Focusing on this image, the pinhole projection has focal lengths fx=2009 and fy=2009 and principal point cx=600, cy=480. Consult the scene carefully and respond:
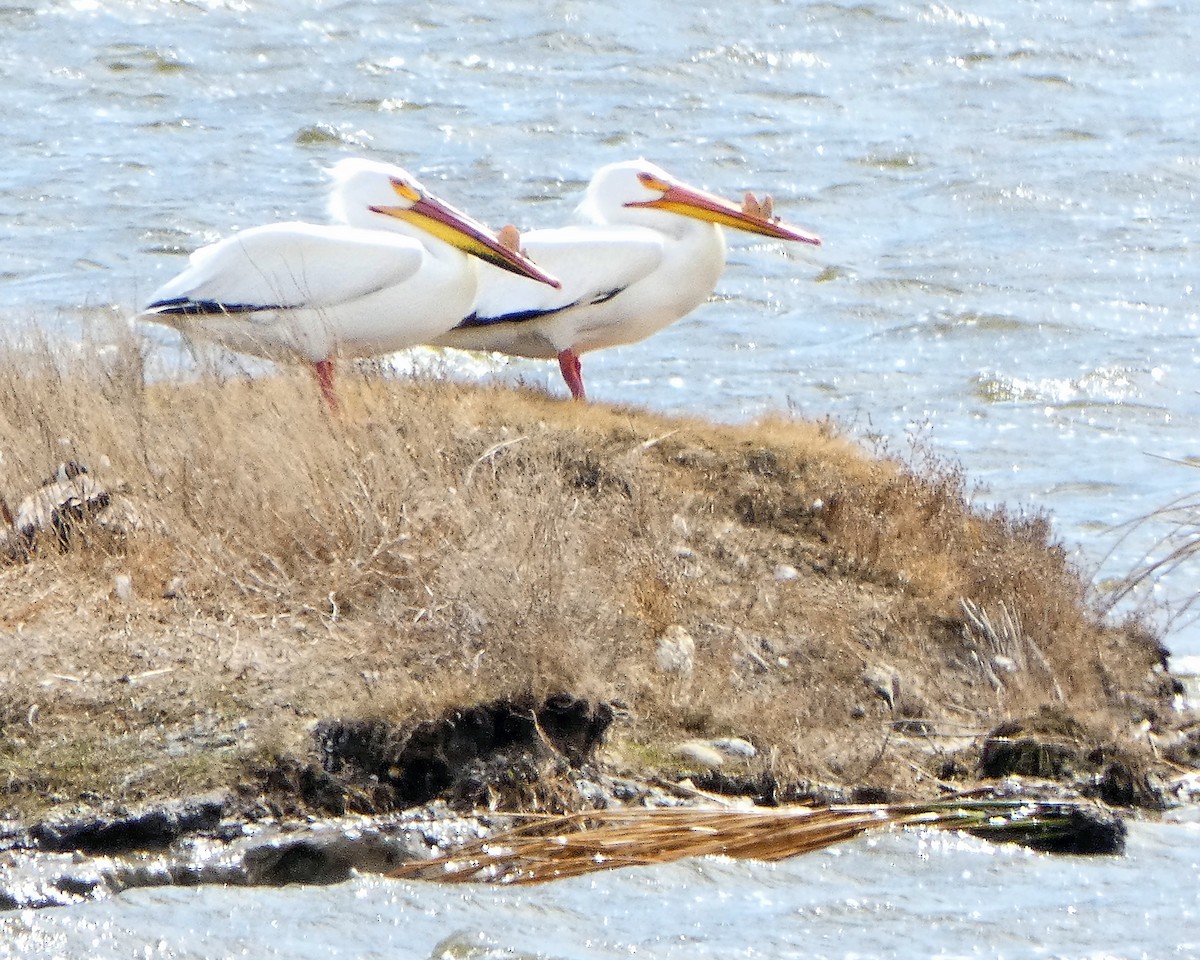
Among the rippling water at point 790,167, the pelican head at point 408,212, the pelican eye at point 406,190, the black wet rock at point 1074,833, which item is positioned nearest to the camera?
the black wet rock at point 1074,833

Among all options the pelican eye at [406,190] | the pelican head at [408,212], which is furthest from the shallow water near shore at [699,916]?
the pelican eye at [406,190]

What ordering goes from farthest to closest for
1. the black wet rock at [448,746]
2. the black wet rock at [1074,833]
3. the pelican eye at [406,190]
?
the pelican eye at [406,190] → the black wet rock at [448,746] → the black wet rock at [1074,833]

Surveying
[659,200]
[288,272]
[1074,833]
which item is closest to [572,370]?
[659,200]

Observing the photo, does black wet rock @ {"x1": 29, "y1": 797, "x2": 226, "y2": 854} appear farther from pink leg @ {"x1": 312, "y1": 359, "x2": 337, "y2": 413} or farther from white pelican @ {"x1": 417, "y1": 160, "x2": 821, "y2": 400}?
white pelican @ {"x1": 417, "y1": 160, "x2": 821, "y2": 400}

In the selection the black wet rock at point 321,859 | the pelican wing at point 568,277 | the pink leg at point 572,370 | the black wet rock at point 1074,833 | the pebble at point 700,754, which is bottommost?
the pebble at point 700,754

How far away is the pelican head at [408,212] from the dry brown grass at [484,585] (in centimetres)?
77

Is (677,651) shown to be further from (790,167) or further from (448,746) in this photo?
(790,167)

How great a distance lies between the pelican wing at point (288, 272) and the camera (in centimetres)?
952

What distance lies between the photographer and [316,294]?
949 cm

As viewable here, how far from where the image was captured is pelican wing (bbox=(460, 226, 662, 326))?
34.3 feet

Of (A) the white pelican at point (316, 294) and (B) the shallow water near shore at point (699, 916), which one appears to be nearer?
(B) the shallow water near shore at point (699, 916)

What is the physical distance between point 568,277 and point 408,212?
3.06ft

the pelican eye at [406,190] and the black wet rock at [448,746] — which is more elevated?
the pelican eye at [406,190]

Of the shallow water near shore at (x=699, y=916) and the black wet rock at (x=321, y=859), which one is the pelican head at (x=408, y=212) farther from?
the shallow water near shore at (x=699, y=916)
